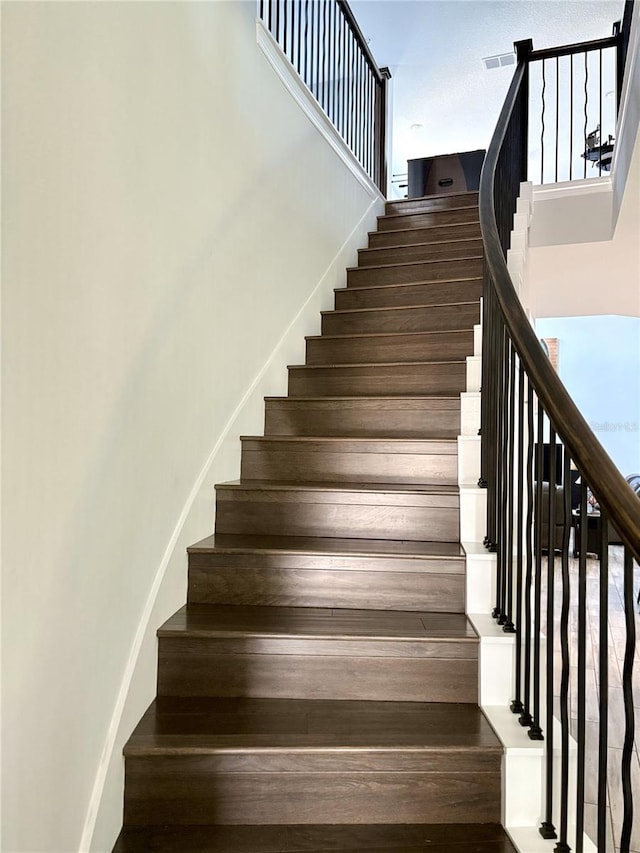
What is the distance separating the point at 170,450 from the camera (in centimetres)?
180

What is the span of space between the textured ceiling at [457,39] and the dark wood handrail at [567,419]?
449cm

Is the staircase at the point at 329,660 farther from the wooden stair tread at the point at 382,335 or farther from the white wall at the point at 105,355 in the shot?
the wooden stair tread at the point at 382,335

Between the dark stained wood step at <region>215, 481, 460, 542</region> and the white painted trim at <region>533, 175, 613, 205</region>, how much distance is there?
→ 108 inches

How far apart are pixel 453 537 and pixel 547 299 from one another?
443 cm

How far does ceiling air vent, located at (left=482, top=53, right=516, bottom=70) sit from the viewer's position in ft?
18.6

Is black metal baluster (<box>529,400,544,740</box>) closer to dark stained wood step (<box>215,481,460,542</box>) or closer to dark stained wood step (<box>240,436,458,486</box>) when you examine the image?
dark stained wood step (<box>215,481,460,542</box>)

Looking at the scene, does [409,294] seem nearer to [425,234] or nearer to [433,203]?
[425,234]

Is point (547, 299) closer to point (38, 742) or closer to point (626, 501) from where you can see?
point (626, 501)

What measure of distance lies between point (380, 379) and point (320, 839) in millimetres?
1918

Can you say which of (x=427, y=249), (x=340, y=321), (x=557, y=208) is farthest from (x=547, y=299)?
(x=340, y=321)

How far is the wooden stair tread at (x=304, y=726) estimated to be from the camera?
136 cm

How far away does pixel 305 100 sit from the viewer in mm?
3217

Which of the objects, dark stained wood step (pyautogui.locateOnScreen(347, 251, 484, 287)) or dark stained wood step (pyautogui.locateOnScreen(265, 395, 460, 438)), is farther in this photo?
dark stained wood step (pyautogui.locateOnScreen(347, 251, 484, 287))

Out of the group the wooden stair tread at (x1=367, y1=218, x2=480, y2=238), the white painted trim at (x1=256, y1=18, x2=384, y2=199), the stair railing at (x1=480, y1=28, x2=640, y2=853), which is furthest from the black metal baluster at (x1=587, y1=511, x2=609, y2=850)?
the wooden stair tread at (x1=367, y1=218, x2=480, y2=238)
